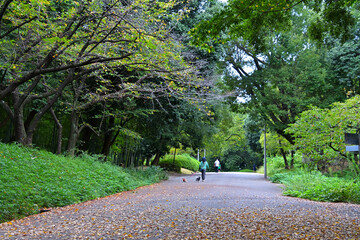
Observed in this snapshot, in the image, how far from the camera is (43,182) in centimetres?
736

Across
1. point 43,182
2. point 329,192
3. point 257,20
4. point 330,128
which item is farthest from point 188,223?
point 330,128

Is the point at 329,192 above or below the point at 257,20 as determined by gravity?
below

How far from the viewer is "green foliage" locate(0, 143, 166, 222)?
19.7 feet

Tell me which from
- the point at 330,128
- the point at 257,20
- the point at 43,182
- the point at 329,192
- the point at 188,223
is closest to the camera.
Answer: the point at 188,223

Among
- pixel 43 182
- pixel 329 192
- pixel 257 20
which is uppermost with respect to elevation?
pixel 257 20

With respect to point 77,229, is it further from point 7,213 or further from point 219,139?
point 219,139

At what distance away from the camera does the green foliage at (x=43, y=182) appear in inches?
237

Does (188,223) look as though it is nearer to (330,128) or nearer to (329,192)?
(329,192)

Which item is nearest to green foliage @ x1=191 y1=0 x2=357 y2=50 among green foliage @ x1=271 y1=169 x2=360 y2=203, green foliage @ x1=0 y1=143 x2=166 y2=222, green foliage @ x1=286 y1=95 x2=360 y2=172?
green foliage @ x1=271 y1=169 x2=360 y2=203

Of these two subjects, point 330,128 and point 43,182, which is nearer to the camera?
point 43,182

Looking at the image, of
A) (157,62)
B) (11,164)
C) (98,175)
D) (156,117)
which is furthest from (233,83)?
(11,164)

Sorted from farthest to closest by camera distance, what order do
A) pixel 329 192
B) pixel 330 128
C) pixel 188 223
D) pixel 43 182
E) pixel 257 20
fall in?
pixel 330 128 < pixel 329 192 < pixel 43 182 < pixel 257 20 < pixel 188 223

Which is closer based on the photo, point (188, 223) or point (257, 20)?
point (188, 223)

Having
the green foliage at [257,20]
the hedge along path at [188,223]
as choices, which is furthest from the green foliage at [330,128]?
the green foliage at [257,20]
